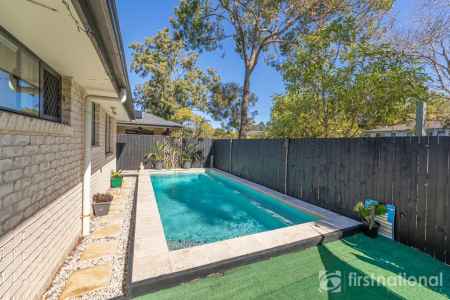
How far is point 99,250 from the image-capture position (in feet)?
10.3

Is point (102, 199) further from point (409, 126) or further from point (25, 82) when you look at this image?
point (409, 126)

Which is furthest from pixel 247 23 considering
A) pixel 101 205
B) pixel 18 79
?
pixel 18 79

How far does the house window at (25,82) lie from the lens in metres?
1.68

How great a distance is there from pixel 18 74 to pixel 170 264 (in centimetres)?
254

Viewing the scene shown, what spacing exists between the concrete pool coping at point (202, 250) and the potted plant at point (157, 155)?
7510mm

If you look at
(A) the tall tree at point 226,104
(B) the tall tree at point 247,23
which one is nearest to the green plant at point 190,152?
(B) the tall tree at point 247,23

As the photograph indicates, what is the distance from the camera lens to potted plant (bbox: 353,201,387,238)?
3.62 meters

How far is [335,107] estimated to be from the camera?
581cm

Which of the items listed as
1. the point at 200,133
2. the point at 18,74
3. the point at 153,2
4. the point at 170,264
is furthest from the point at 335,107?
the point at 200,133

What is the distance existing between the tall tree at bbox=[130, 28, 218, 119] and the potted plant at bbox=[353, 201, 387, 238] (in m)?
19.6

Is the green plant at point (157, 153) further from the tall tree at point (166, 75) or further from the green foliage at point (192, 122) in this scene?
the tall tree at point (166, 75)

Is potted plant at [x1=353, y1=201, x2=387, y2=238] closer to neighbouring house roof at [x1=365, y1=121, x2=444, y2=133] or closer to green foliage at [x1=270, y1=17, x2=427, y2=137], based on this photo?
green foliage at [x1=270, y1=17, x2=427, y2=137]

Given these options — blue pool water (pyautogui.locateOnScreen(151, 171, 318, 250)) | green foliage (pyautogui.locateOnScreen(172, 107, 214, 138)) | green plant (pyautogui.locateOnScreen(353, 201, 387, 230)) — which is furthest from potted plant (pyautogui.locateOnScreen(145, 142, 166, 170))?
green plant (pyautogui.locateOnScreen(353, 201, 387, 230))

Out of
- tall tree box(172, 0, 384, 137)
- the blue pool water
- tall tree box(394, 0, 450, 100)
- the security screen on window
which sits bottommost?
the blue pool water
